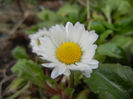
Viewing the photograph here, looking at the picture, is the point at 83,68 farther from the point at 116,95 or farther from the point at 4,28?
the point at 4,28

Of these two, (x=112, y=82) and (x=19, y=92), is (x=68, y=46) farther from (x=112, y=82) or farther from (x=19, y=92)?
(x=19, y=92)

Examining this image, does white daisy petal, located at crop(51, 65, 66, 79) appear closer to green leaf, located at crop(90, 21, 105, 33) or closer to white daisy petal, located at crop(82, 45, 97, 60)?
white daisy petal, located at crop(82, 45, 97, 60)

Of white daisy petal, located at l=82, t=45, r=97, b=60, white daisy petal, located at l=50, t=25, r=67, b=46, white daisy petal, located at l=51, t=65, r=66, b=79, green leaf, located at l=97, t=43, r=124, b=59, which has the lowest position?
green leaf, located at l=97, t=43, r=124, b=59

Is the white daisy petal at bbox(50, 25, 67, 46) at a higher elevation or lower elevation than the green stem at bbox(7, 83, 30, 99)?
higher

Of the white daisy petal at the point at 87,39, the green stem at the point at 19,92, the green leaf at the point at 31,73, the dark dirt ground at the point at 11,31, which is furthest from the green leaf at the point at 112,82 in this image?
the dark dirt ground at the point at 11,31

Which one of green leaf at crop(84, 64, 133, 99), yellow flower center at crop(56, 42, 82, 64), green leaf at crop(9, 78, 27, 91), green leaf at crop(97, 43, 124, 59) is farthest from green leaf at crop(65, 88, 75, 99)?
green leaf at crop(9, 78, 27, 91)

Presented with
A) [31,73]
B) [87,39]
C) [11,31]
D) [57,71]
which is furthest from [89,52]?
[11,31]

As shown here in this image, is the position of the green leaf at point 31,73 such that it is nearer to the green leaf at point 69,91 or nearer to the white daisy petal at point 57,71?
the green leaf at point 69,91
